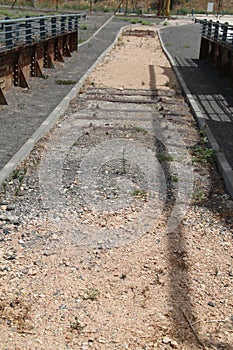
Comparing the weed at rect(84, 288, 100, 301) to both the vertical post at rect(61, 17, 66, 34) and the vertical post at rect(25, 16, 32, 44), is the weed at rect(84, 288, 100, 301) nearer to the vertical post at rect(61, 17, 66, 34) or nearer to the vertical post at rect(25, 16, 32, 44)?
the vertical post at rect(25, 16, 32, 44)

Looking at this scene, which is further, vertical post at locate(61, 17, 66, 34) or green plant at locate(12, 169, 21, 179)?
vertical post at locate(61, 17, 66, 34)

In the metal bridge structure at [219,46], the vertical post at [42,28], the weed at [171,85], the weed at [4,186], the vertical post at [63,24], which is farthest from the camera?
the vertical post at [63,24]

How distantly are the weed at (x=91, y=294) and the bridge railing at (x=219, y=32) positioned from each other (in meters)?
13.6

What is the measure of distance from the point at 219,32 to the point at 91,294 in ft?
58.5

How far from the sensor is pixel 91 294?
4.05m

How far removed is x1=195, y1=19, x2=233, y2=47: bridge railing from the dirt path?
9250 millimetres

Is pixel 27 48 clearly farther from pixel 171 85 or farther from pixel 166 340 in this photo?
pixel 166 340

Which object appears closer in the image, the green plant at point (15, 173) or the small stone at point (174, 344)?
the small stone at point (174, 344)

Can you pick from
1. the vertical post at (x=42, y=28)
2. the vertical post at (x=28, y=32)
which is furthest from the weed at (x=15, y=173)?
the vertical post at (x=42, y=28)

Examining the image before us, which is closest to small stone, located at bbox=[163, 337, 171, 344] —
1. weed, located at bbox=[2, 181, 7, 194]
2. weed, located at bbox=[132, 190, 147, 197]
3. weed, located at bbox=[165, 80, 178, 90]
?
weed, located at bbox=[132, 190, 147, 197]

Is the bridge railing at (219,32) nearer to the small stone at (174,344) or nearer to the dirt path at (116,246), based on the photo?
the dirt path at (116,246)

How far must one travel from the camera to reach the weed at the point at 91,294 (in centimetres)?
400

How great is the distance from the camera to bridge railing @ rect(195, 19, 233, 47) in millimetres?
16891

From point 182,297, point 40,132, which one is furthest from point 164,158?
point 182,297
